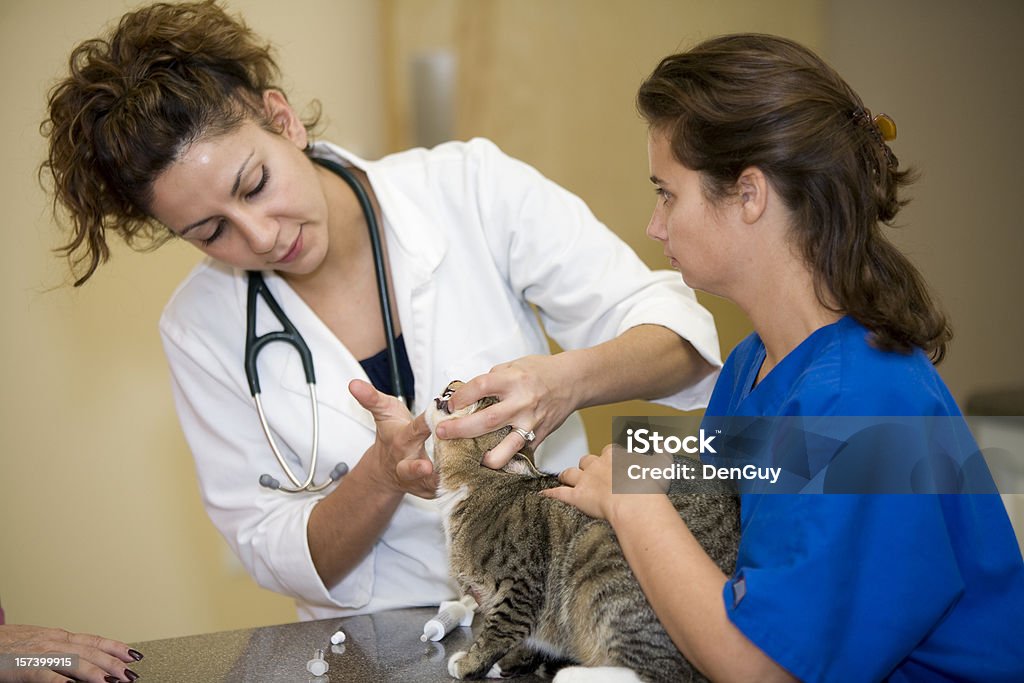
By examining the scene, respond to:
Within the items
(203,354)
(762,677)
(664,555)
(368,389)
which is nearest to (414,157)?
(203,354)

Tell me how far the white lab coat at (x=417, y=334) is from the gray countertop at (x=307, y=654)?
0.15 m

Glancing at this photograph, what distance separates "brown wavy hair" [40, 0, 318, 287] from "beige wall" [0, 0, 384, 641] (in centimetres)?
75

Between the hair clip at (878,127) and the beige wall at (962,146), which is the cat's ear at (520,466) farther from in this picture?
the beige wall at (962,146)

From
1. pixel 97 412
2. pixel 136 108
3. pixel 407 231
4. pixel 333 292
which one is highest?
pixel 136 108

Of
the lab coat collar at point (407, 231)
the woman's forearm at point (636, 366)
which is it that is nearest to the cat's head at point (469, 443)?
the woman's forearm at point (636, 366)

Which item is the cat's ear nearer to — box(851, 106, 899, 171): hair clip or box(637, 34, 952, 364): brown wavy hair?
box(637, 34, 952, 364): brown wavy hair

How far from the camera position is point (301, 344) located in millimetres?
1522

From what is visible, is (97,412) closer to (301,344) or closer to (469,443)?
(301,344)

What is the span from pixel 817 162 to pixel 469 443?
1.85ft

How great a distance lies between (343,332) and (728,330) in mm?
977

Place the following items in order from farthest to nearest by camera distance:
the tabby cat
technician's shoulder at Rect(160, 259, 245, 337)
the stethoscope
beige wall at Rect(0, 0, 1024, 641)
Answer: beige wall at Rect(0, 0, 1024, 641) → technician's shoulder at Rect(160, 259, 245, 337) → the stethoscope → the tabby cat

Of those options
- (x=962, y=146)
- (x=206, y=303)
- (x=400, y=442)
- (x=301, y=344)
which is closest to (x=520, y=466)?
(x=400, y=442)

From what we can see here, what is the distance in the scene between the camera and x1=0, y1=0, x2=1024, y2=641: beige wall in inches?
67.1

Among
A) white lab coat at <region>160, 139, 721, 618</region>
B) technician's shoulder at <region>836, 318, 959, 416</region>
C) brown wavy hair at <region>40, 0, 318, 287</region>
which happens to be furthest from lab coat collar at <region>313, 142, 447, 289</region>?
technician's shoulder at <region>836, 318, 959, 416</region>
